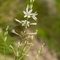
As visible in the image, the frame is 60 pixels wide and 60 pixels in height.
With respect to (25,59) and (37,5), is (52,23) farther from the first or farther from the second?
(25,59)

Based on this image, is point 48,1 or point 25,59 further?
point 48,1

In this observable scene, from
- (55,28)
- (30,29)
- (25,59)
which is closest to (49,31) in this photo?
(55,28)

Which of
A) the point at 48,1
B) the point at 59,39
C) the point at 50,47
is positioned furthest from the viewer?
the point at 48,1

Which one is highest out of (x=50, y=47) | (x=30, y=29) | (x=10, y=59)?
(x=30, y=29)

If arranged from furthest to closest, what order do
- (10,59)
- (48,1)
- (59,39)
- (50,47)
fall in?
(48,1) < (59,39) < (50,47) < (10,59)

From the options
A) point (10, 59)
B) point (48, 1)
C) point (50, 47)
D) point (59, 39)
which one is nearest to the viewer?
point (10, 59)

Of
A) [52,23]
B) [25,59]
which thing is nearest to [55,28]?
[52,23]

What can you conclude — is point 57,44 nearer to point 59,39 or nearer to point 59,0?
point 59,39

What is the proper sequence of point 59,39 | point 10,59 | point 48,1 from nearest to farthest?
1. point 10,59
2. point 59,39
3. point 48,1

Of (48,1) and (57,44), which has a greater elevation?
(48,1)
